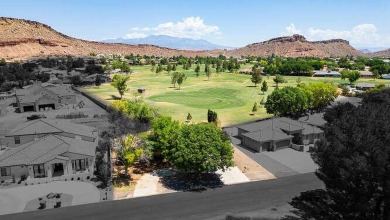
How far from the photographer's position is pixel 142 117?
67.9 metres

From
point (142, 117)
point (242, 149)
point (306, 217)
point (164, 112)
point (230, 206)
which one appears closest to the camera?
point (306, 217)

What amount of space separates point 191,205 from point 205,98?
76141 millimetres

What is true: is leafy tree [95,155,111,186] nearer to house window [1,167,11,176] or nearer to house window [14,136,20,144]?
house window [1,167,11,176]

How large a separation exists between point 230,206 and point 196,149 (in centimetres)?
819

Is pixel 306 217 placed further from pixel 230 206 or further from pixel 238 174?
pixel 238 174

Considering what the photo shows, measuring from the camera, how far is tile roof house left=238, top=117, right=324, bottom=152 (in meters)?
55.5

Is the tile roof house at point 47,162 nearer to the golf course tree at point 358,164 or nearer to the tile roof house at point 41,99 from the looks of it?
the golf course tree at point 358,164

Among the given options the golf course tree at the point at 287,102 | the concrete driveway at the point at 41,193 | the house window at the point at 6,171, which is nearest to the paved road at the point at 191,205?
the concrete driveway at the point at 41,193

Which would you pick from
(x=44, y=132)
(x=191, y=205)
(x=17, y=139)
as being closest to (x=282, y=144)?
(x=191, y=205)

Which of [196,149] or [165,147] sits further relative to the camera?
[165,147]

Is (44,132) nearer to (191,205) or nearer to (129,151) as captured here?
(129,151)

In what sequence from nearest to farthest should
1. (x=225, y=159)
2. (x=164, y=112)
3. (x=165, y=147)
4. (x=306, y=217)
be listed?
(x=306, y=217) < (x=225, y=159) < (x=165, y=147) < (x=164, y=112)

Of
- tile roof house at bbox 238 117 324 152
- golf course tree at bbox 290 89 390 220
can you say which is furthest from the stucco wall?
tile roof house at bbox 238 117 324 152

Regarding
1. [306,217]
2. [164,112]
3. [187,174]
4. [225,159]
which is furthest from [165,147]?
[164,112]
